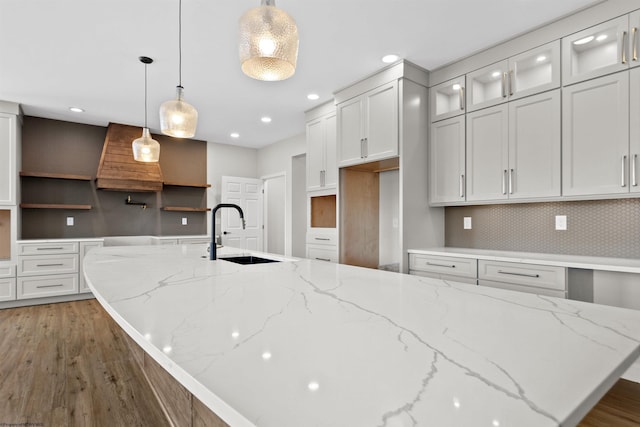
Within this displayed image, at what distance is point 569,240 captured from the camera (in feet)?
8.83

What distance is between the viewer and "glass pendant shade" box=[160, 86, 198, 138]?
2.31 metres

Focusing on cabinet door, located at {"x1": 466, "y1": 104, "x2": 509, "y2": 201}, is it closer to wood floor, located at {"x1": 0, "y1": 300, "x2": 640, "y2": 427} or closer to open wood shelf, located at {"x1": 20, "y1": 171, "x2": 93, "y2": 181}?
wood floor, located at {"x1": 0, "y1": 300, "x2": 640, "y2": 427}

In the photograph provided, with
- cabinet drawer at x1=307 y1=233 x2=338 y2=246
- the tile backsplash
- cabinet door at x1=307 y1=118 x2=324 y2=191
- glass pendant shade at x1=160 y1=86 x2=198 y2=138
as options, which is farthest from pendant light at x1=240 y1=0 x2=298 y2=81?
cabinet door at x1=307 y1=118 x2=324 y2=191

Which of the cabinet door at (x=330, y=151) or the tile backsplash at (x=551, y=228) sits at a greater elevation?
the cabinet door at (x=330, y=151)

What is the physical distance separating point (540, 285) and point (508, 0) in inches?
77.6

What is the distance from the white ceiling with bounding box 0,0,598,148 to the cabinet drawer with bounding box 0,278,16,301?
220 cm

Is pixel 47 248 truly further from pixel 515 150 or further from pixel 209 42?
pixel 515 150

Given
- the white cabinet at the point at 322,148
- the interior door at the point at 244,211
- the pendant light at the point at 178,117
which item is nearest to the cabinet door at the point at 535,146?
the white cabinet at the point at 322,148

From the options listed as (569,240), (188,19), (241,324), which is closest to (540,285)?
(569,240)

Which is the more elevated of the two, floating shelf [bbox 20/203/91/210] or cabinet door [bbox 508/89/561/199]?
cabinet door [bbox 508/89/561/199]

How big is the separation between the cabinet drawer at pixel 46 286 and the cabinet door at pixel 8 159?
39.7 inches

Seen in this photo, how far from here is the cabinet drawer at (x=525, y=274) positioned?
2281mm

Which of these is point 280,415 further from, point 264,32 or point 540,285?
point 540,285

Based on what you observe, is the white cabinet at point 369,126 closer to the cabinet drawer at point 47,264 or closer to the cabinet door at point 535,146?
the cabinet door at point 535,146
